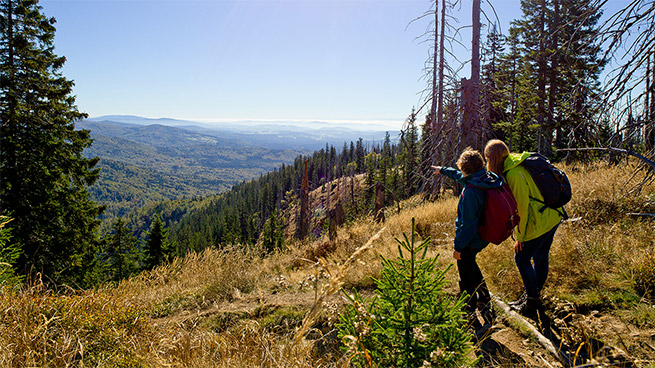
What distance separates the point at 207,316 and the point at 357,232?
14.3ft

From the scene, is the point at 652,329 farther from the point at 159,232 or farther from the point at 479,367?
the point at 159,232

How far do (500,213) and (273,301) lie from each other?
345 centimetres

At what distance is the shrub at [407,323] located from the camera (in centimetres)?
176

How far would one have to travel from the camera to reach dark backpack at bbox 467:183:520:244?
3.12 meters

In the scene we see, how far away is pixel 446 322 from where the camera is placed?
73.6 inches

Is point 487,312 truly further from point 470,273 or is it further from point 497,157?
point 497,157

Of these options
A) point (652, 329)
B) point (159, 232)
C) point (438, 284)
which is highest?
point (438, 284)

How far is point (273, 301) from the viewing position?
187 inches

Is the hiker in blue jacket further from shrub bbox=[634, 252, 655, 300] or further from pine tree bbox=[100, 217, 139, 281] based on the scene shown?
pine tree bbox=[100, 217, 139, 281]

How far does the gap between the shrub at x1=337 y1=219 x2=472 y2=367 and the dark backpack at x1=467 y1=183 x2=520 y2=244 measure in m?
1.59

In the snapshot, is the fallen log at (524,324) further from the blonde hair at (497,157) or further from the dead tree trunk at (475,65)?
the dead tree trunk at (475,65)

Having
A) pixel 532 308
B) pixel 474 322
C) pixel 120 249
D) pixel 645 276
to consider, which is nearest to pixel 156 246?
pixel 120 249

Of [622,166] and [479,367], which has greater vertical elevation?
[622,166]

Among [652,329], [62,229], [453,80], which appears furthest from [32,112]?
[652,329]
